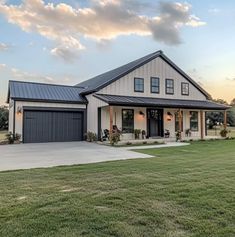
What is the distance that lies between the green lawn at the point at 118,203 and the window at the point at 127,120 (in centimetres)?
1134

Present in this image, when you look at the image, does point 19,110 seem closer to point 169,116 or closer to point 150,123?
point 150,123

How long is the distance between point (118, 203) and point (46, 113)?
14090 millimetres

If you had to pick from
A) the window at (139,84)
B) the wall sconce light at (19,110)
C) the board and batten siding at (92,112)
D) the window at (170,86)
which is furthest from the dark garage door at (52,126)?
the window at (170,86)

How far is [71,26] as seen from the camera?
53.4ft

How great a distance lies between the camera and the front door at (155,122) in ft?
61.4

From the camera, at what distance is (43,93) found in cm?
1780

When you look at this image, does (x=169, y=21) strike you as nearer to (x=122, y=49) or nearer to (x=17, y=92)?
(x=122, y=49)

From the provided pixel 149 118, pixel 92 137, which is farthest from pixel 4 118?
pixel 149 118

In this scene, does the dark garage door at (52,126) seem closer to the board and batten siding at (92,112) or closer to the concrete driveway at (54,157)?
the board and batten siding at (92,112)

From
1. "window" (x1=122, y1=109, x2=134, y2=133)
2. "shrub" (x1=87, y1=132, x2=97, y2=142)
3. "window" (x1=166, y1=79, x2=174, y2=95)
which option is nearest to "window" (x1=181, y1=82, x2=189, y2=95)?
"window" (x1=166, y1=79, x2=174, y2=95)

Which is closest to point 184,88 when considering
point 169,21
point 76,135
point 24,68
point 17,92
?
point 169,21

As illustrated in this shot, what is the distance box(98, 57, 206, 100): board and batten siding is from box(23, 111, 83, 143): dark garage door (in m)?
3.05

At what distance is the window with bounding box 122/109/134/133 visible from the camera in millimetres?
17672

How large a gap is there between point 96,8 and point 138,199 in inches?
504
